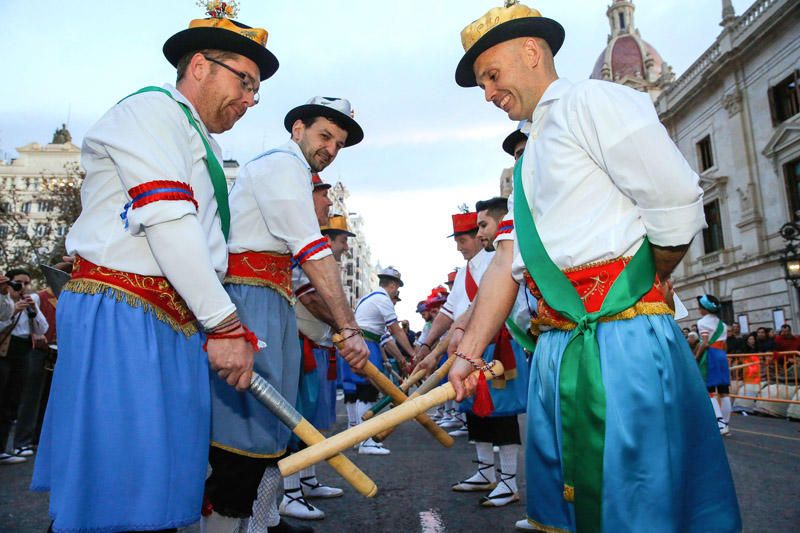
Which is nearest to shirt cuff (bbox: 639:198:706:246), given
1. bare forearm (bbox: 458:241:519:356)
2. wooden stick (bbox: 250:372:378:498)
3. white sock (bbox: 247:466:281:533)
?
bare forearm (bbox: 458:241:519:356)

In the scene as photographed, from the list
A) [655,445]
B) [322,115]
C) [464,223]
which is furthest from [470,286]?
[655,445]

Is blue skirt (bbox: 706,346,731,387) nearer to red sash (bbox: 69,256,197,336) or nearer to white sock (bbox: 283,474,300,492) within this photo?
white sock (bbox: 283,474,300,492)

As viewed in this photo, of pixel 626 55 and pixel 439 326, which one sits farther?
pixel 626 55

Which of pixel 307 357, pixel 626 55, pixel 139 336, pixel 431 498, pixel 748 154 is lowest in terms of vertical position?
pixel 431 498

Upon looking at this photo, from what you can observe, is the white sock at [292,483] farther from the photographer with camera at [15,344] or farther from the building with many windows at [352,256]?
the building with many windows at [352,256]

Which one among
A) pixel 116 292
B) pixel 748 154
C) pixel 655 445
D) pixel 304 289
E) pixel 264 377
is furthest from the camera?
pixel 748 154

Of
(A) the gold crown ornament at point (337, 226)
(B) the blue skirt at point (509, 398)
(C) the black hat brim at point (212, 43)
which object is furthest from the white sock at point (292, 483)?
(C) the black hat brim at point (212, 43)

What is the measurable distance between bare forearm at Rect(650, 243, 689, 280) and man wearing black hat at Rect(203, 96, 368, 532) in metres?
1.66

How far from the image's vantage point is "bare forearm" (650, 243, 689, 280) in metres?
1.90

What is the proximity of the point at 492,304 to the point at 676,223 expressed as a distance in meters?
0.75

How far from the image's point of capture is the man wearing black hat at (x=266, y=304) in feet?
8.90

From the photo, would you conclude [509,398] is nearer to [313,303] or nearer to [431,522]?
[431,522]

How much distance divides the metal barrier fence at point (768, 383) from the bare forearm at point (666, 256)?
11.4 meters

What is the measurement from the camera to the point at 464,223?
20.6ft
